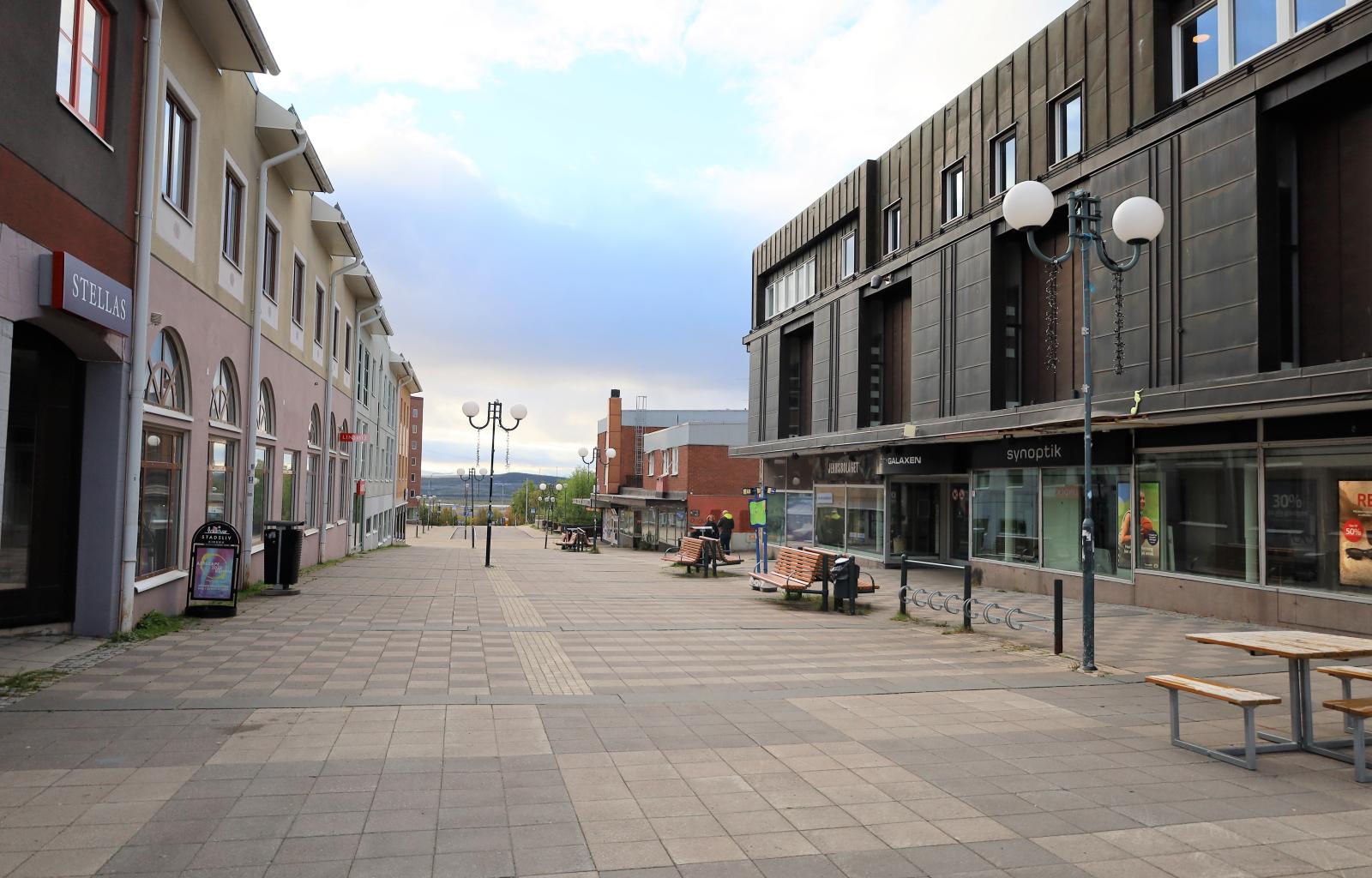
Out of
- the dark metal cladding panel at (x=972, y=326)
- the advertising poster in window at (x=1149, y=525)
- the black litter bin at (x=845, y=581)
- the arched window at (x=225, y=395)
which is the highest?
the dark metal cladding panel at (x=972, y=326)

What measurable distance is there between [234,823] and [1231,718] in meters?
7.10

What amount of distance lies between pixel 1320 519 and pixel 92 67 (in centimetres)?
1528

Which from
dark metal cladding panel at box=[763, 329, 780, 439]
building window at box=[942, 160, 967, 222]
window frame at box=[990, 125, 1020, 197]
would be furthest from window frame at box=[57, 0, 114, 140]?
dark metal cladding panel at box=[763, 329, 780, 439]

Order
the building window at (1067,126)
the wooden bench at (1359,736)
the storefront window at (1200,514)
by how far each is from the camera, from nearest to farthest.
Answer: the wooden bench at (1359,736) < the storefront window at (1200,514) < the building window at (1067,126)

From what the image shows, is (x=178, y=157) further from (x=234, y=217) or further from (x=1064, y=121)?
(x=1064, y=121)

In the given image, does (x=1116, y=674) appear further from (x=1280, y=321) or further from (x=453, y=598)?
(x=453, y=598)

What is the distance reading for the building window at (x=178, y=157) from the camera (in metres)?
11.3

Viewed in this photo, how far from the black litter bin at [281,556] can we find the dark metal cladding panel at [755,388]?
70.4ft

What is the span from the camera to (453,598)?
49.6 ft

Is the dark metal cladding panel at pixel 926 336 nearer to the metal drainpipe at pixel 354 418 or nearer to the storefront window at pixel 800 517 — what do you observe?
the storefront window at pixel 800 517

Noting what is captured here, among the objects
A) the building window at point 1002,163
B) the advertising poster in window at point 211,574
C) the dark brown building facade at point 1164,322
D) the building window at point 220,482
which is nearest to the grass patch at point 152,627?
the advertising poster in window at point 211,574

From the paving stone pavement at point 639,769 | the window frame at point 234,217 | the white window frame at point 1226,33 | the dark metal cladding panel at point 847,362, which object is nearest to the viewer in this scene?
the paving stone pavement at point 639,769

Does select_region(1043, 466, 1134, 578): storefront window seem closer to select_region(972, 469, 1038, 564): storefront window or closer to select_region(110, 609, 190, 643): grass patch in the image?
select_region(972, 469, 1038, 564): storefront window

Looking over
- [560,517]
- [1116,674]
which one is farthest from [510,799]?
[560,517]
